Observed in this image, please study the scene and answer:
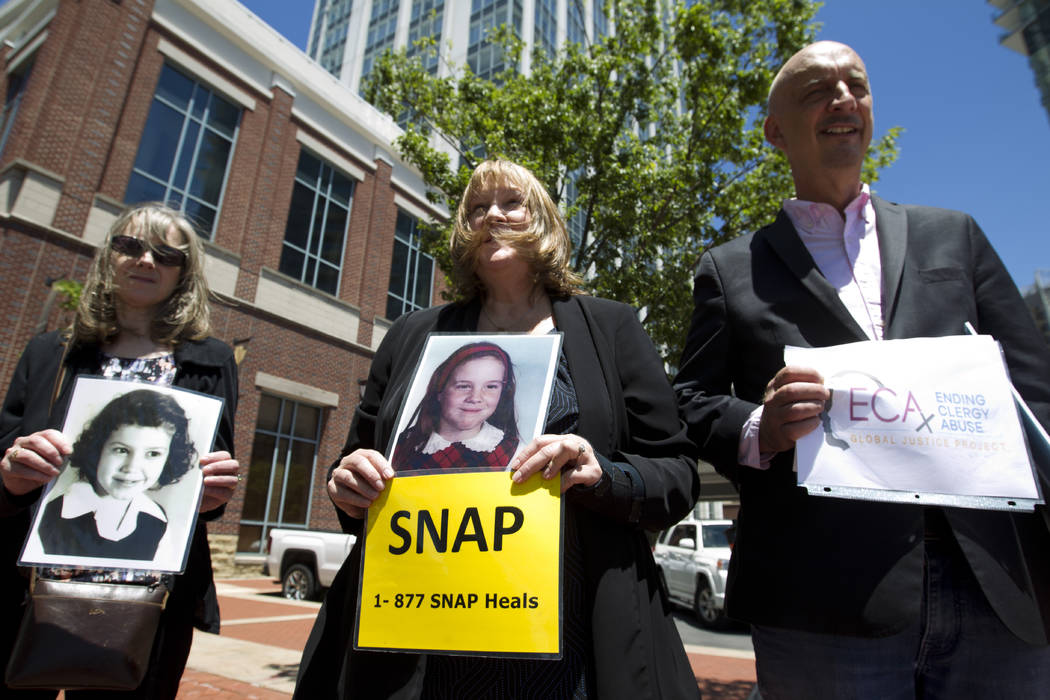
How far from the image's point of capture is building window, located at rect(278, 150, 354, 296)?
16.0 metres

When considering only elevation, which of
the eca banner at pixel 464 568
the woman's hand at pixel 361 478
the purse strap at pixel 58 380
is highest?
the purse strap at pixel 58 380

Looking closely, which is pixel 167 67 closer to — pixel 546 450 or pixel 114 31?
pixel 114 31

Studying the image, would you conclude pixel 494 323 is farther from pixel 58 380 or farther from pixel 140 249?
pixel 58 380

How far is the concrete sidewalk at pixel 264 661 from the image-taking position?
468cm

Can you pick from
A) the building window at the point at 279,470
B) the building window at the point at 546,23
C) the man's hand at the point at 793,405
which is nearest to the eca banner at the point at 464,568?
the man's hand at the point at 793,405

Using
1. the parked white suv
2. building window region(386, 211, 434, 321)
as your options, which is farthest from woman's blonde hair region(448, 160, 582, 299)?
building window region(386, 211, 434, 321)

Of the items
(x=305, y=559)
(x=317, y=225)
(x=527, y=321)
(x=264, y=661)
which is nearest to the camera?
(x=527, y=321)

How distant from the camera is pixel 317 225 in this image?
16.8 meters

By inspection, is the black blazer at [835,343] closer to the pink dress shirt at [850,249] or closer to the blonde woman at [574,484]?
the pink dress shirt at [850,249]

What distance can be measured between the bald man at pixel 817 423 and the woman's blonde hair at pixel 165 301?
5.88 ft

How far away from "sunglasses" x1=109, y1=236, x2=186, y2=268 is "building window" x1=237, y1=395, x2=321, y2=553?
43.5 feet

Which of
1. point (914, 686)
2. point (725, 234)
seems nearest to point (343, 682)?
point (914, 686)

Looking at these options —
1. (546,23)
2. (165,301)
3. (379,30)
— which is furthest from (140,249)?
(379,30)

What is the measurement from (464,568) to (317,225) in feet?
56.4
